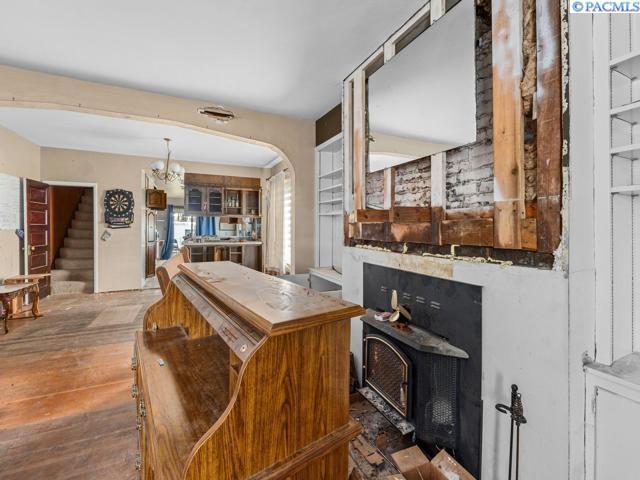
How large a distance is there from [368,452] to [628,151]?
1804 mm

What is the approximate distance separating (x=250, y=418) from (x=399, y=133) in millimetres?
1943

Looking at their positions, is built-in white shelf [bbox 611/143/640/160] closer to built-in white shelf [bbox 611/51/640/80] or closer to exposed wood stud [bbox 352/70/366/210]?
built-in white shelf [bbox 611/51/640/80]

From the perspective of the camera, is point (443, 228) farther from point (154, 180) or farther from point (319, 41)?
point (154, 180)

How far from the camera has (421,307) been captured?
183 cm

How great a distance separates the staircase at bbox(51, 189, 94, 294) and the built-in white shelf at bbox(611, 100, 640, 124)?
7.58 m

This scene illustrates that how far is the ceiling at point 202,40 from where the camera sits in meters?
2.00

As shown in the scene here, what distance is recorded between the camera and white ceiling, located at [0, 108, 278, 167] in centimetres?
414

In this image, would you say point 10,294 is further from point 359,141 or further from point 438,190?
point 438,190

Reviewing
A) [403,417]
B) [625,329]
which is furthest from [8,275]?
[625,329]

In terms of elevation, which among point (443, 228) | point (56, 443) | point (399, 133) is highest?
point (399, 133)

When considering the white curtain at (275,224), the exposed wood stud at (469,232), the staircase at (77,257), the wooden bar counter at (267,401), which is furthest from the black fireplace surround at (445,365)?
the staircase at (77,257)

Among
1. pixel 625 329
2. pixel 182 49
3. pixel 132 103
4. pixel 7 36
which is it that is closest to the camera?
pixel 625 329

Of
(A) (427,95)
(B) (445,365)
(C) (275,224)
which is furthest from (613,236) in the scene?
(C) (275,224)

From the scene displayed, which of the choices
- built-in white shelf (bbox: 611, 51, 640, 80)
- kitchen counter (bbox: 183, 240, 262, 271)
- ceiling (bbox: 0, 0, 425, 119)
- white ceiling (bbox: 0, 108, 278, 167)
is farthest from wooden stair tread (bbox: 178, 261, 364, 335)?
kitchen counter (bbox: 183, 240, 262, 271)
